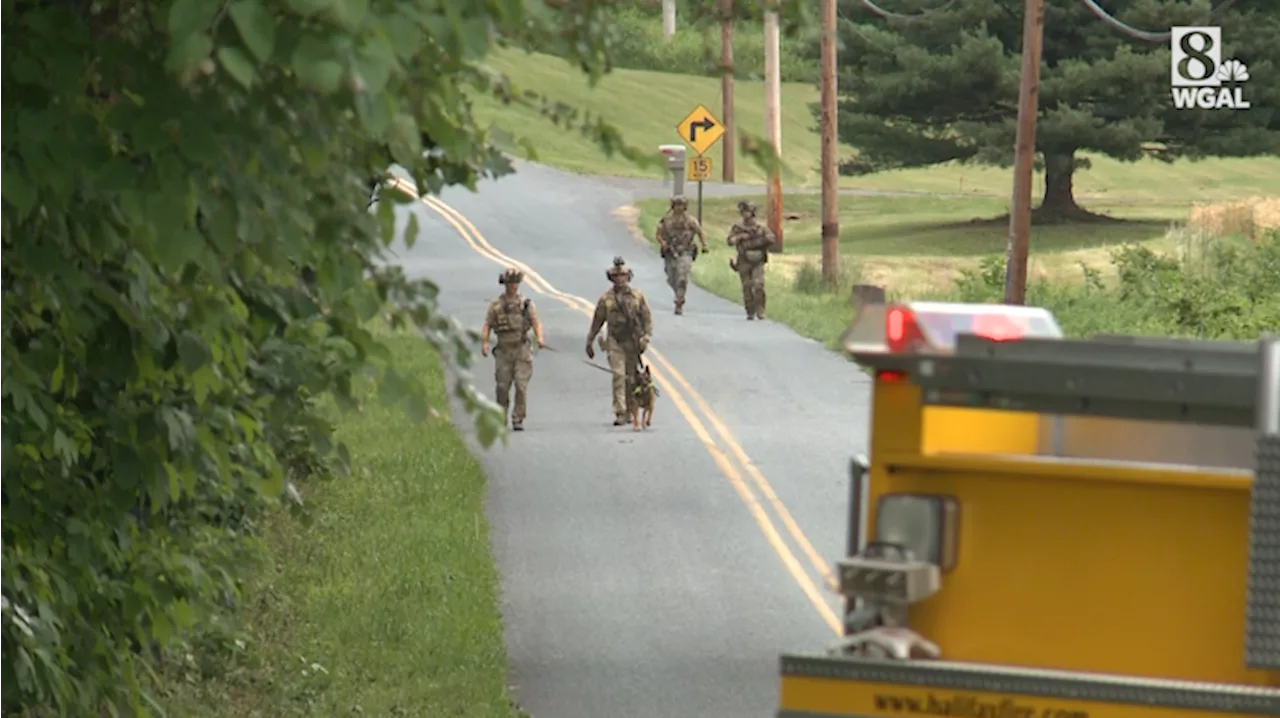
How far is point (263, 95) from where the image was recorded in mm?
5539

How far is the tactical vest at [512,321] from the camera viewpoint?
2514 cm

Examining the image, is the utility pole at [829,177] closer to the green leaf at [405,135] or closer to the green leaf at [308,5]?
the green leaf at [405,135]

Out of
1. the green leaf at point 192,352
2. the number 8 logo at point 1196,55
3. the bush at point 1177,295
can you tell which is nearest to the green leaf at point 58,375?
the green leaf at point 192,352

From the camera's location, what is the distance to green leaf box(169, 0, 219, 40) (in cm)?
458

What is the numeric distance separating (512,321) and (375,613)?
9885 millimetres

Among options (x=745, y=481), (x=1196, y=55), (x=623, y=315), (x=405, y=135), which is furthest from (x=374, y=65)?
(x=1196, y=55)

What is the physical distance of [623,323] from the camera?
2536 centimetres

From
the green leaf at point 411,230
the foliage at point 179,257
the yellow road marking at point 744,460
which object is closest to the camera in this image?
the foliage at point 179,257

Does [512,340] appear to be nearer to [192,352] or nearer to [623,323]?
[623,323]

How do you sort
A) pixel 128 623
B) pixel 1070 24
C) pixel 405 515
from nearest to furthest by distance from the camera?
1. pixel 128 623
2. pixel 405 515
3. pixel 1070 24

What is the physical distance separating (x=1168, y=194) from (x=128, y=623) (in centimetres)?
7797

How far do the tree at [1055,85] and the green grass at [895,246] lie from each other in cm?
226

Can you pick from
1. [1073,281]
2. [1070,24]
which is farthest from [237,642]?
[1070,24]

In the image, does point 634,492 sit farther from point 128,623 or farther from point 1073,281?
point 1073,281
